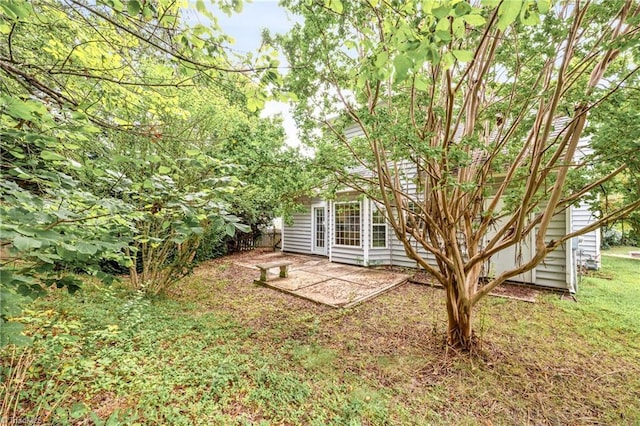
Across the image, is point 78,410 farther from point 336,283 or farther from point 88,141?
point 336,283

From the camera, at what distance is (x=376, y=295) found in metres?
5.28

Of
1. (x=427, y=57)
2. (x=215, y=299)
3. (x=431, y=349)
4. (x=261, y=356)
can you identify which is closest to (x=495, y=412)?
(x=431, y=349)

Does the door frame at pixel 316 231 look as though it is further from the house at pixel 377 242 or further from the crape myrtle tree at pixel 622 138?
the crape myrtle tree at pixel 622 138

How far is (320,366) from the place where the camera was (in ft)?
9.42

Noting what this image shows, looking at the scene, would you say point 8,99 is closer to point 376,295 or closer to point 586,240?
point 376,295

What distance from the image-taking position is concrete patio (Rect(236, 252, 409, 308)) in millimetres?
5074

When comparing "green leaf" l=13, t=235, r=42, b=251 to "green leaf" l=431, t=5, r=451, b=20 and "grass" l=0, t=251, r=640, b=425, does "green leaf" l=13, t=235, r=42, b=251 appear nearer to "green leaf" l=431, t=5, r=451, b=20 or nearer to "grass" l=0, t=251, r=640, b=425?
"grass" l=0, t=251, r=640, b=425

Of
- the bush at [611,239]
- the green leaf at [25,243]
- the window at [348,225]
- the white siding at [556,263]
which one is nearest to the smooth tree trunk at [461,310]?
the green leaf at [25,243]

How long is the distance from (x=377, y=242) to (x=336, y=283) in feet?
7.91

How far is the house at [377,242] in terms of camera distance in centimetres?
529

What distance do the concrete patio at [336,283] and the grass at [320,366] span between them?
22.3 inches

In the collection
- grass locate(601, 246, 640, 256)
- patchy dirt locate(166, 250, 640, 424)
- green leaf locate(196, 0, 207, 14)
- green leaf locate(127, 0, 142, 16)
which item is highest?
green leaf locate(196, 0, 207, 14)

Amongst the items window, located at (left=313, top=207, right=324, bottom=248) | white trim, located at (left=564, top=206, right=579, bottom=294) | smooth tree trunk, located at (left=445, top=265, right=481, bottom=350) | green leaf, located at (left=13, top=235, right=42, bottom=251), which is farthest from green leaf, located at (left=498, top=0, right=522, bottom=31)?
window, located at (left=313, top=207, right=324, bottom=248)

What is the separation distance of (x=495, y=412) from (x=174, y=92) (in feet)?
15.6
